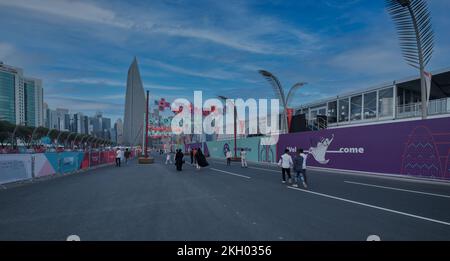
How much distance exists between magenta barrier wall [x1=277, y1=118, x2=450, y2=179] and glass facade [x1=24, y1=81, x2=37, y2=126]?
440 ft

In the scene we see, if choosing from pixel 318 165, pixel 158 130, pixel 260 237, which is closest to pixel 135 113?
pixel 158 130

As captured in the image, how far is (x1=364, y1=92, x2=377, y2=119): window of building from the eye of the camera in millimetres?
24812

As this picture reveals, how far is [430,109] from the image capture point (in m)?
18.5

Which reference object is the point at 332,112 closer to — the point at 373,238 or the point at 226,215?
the point at 226,215

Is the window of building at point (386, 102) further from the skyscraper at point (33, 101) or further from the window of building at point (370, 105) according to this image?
the skyscraper at point (33, 101)

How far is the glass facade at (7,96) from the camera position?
299ft

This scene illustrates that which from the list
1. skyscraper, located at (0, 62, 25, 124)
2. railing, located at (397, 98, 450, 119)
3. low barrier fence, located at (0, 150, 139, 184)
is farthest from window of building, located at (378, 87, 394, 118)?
skyscraper, located at (0, 62, 25, 124)

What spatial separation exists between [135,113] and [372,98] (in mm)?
63416

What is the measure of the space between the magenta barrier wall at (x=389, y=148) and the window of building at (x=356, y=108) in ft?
26.4

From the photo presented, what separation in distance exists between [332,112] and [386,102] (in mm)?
7245

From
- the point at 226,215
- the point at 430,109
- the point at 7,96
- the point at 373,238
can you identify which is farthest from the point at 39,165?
the point at 7,96

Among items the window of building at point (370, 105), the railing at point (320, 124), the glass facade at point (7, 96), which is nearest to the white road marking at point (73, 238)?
the railing at point (320, 124)
